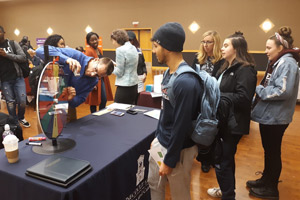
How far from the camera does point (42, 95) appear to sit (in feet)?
3.86

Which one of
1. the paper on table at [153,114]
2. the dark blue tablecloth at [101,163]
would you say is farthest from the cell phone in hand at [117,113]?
the paper on table at [153,114]

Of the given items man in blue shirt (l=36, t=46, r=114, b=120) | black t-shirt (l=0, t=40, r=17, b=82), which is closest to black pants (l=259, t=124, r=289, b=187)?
man in blue shirt (l=36, t=46, r=114, b=120)

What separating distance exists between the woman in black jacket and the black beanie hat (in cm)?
66

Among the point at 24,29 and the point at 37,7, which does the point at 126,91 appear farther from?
the point at 24,29

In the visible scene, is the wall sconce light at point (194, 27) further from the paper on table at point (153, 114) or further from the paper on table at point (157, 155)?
the paper on table at point (157, 155)

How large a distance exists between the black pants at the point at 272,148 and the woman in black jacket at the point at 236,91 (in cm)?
31

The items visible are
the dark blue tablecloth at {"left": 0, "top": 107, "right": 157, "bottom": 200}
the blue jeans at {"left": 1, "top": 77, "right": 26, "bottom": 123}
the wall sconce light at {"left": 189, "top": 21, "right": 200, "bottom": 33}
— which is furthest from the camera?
the wall sconce light at {"left": 189, "top": 21, "right": 200, "bottom": 33}

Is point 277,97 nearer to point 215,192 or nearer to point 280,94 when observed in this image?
point 280,94

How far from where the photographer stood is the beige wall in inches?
271

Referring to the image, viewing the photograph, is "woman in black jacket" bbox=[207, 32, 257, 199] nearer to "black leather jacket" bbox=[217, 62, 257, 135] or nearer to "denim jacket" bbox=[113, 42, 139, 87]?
"black leather jacket" bbox=[217, 62, 257, 135]

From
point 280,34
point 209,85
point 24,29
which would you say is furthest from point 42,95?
point 24,29

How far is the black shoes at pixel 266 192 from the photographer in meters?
2.07

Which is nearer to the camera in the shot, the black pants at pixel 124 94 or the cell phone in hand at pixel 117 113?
the cell phone in hand at pixel 117 113

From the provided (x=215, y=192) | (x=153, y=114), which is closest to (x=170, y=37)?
(x=153, y=114)
